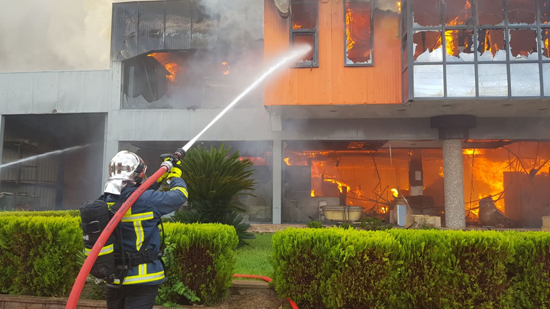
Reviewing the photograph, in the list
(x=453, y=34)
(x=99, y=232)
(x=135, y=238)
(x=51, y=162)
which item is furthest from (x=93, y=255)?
(x=51, y=162)

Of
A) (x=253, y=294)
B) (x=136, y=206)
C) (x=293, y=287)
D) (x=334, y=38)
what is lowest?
(x=253, y=294)

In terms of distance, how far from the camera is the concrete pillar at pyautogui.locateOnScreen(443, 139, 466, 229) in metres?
13.3

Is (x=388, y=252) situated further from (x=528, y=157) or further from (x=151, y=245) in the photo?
(x=528, y=157)

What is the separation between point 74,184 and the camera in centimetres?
2120

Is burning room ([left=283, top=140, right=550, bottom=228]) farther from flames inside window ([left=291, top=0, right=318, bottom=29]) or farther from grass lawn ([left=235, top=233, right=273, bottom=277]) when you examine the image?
grass lawn ([left=235, top=233, right=273, bottom=277])

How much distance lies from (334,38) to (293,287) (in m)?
10.1

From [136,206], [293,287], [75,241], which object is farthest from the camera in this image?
[75,241]

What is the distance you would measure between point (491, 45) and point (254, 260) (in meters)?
10.1

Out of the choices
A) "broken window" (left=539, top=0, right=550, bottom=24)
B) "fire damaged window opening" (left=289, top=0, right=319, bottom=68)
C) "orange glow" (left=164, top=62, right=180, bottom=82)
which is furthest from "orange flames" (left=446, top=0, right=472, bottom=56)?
"orange glow" (left=164, top=62, right=180, bottom=82)

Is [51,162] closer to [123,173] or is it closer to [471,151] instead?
[123,173]

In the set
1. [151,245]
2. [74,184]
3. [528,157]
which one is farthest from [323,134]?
[74,184]

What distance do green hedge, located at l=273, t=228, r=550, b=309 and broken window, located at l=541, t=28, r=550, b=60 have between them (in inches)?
389

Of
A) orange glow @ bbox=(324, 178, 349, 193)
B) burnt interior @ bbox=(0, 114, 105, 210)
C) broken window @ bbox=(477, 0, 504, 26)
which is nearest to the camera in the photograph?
broken window @ bbox=(477, 0, 504, 26)

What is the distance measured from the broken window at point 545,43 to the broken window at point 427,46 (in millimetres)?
3117
